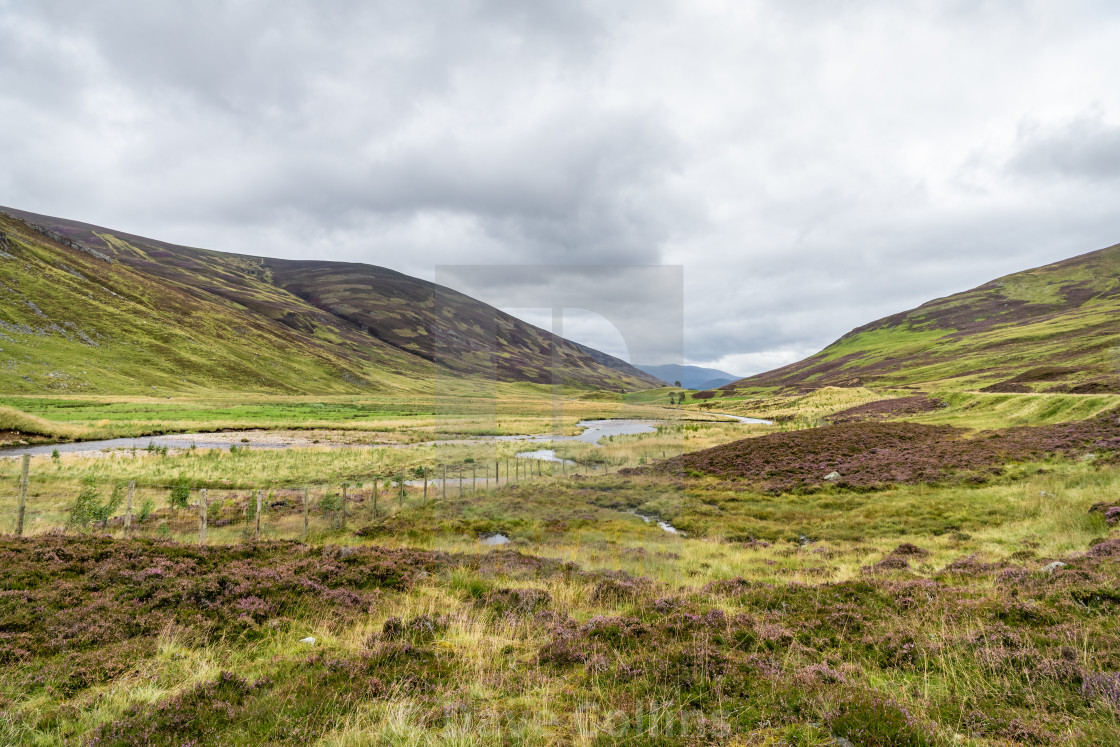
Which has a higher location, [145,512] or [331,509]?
[145,512]

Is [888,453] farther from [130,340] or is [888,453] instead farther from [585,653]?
[130,340]

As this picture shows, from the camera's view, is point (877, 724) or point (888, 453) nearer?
point (877, 724)

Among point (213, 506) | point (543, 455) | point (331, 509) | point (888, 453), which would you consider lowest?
point (543, 455)

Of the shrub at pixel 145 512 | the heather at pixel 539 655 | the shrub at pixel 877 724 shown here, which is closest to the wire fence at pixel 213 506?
the shrub at pixel 145 512

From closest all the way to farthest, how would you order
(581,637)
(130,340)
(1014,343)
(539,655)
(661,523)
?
(539,655), (581,637), (661,523), (1014,343), (130,340)

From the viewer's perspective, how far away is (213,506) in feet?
75.8

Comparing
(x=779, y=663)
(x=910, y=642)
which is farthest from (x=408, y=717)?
(x=910, y=642)

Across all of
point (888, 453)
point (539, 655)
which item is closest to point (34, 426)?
point (539, 655)

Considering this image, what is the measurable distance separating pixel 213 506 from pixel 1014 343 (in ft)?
524

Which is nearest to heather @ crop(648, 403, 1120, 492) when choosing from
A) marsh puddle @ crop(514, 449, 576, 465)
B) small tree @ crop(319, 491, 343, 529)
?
marsh puddle @ crop(514, 449, 576, 465)

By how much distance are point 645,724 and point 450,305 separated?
15.3 metres

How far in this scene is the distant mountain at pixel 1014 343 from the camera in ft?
218

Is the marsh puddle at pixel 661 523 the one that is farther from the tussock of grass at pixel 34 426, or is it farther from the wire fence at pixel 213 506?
the tussock of grass at pixel 34 426

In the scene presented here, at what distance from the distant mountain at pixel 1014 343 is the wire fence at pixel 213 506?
58.0 metres
